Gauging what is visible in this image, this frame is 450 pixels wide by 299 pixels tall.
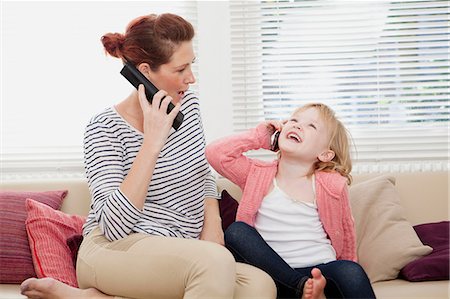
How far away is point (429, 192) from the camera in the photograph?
307 centimetres

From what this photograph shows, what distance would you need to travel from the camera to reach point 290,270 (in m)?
2.41

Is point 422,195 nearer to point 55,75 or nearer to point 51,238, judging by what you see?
point 51,238

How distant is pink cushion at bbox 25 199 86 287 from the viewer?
2.68m

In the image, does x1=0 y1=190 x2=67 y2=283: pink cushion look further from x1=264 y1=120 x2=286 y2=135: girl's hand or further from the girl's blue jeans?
x1=264 y1=120 x2=286 y2=135: girl's hand

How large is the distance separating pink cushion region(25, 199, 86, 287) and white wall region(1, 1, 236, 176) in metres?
0.74

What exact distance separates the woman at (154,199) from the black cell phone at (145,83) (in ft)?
0.08

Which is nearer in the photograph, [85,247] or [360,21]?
[85,247]

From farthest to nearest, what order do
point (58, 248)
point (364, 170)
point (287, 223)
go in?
point (364, 170) → point (58, 248) → point (287, 223)

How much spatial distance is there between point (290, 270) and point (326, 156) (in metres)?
0.45

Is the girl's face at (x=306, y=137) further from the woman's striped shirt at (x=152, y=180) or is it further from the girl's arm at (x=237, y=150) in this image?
the woman's striped shirt at (x=152, y=180)

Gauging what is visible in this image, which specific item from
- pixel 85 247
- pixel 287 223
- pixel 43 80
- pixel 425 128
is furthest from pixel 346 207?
pixel 43 80

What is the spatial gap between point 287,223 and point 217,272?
52 cm

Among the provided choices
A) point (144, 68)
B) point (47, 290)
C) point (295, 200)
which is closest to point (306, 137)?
point (295, 200)

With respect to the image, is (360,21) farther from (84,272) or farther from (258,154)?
(84,272)
